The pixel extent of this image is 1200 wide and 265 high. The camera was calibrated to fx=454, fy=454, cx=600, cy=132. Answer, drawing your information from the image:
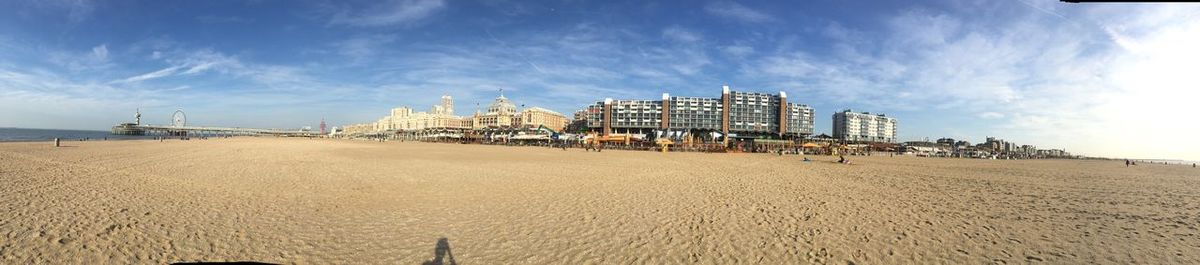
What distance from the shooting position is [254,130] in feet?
650

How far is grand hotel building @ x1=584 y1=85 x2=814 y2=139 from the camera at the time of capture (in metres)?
113

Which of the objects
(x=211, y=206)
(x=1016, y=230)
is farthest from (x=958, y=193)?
(x=211, y=206)

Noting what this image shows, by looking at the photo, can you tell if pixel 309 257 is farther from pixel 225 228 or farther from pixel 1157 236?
pixel 1157 236

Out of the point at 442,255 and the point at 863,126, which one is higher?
the point at 863,126

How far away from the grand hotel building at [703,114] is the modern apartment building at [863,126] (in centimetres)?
4265

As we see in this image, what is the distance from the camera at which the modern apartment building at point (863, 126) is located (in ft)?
484

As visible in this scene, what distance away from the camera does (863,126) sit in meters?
151

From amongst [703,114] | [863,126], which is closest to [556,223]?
[703,114]

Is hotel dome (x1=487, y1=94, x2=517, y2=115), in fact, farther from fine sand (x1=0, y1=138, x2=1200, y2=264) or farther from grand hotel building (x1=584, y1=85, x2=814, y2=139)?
fine sand (x1=0, y1=138, x2=1200, y2=264)

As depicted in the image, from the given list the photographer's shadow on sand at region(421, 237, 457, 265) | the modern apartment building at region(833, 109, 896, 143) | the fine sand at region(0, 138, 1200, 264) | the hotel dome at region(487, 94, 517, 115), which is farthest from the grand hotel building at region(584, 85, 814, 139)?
the photographer's shadow on sand at region(421, 237, 457, 265)

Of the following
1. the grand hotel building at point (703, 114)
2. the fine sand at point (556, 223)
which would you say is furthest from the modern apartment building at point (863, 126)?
the fine sand at point (556, 223)

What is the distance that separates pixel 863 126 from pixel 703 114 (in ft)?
239

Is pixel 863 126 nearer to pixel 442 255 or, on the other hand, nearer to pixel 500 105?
pixel 500 105

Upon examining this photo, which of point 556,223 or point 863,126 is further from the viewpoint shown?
point 863,126
